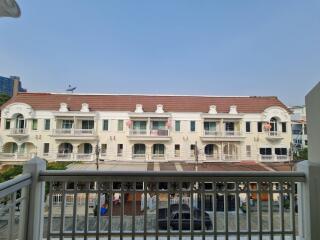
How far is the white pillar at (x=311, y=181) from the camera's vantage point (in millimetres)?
1593

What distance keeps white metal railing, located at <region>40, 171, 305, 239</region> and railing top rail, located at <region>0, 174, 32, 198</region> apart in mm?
127

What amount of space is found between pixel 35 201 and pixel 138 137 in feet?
5.29

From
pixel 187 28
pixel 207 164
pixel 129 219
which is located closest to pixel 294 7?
pixel 187 28

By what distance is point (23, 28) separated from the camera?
104 inches

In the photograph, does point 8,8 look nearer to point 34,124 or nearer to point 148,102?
point 34,124

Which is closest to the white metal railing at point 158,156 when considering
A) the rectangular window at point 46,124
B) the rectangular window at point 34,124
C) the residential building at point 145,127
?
the residential building at point 145,127

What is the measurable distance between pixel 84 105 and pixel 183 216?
6.05 ft

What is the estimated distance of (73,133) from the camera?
295cm

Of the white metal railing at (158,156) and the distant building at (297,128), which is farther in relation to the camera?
the white metal railing at (158,156)

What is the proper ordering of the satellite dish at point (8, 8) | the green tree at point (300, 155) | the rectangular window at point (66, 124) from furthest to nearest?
the rectangular window at point (66, 124)
the green tree at point (300, 155)
the satellite dish at point (8, 8)

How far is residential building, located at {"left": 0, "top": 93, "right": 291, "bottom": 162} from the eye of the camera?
8.23ft

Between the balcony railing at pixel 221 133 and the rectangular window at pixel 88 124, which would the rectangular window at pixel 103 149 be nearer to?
the rectangular window at pixel 88 124

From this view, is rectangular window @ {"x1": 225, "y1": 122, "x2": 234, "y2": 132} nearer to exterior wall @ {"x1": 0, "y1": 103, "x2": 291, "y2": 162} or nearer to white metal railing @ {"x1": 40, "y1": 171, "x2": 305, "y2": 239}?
exterior wall @ {"x1": 0, "y1": 103, "x2": 291, "y2": 162}

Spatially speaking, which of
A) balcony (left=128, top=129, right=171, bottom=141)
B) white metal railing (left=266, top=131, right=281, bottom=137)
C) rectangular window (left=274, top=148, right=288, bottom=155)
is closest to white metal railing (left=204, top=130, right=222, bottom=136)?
balcony (left=128, top=129, right=171, bottom=141)
